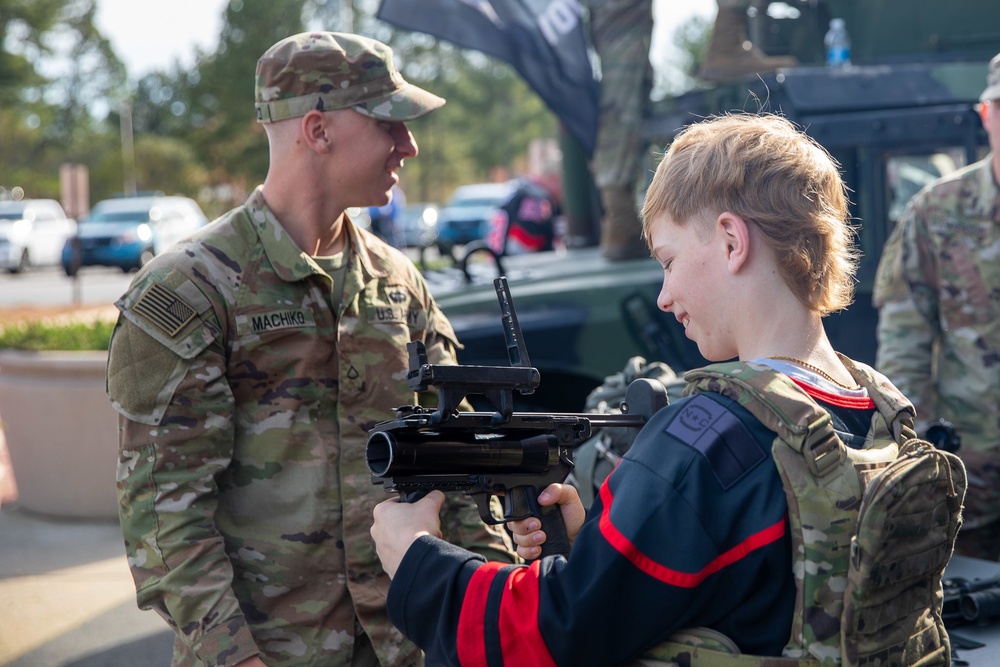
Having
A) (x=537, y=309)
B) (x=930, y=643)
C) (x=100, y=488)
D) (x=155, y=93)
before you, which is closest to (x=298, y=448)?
(x=930, y=643)

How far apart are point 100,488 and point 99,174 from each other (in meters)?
45.5

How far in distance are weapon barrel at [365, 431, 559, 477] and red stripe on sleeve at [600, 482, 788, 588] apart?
346 mm

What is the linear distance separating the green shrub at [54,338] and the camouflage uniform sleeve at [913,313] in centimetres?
415

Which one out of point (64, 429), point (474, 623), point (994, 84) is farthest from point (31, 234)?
point (474, 623)

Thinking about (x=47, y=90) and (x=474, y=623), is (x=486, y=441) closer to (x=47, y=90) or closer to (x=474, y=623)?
(x=474, y=623)

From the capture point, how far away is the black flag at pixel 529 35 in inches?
215

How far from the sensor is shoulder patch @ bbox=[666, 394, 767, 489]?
1.32 meters

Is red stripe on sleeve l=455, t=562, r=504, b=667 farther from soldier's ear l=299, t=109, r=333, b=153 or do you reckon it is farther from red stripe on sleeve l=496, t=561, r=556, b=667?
soldier's ear l=299, t=109, r=333, b=153

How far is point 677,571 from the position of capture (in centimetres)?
129

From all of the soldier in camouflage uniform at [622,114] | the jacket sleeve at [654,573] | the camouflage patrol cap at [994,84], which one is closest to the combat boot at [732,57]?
the soldier in camouflage uniform at [622,114]

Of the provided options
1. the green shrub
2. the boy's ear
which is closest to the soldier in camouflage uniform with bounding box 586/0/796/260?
the green shrub

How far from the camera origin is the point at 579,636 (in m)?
1.33

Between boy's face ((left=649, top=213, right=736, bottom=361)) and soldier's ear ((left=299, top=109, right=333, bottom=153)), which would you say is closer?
→ boy's face ((left=649, top=213, right=736, bottom=361))

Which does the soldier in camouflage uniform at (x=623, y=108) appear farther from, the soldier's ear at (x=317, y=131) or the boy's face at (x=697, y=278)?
the boy's face at (x=697, y=278)
